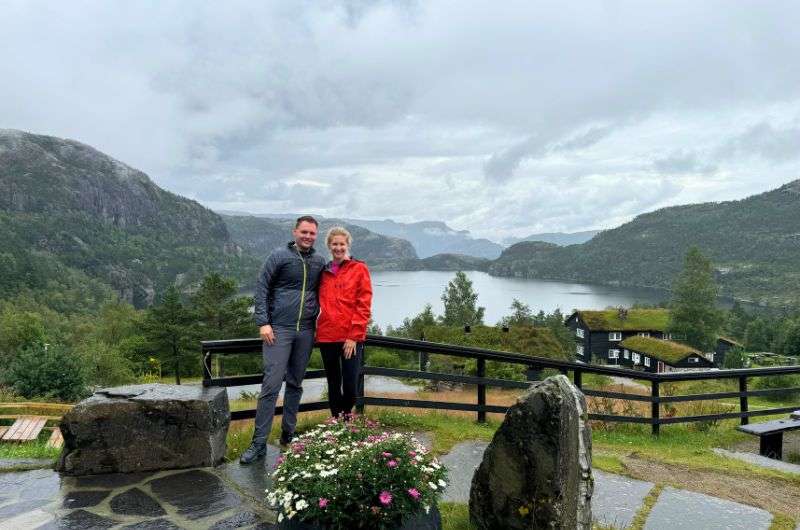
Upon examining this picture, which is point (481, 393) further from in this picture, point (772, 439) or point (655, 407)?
point (772, 439)

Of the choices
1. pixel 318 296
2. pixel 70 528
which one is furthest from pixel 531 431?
pixel 70 528

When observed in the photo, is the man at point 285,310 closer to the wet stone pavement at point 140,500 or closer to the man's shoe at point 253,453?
the man's shoe at point 253,453

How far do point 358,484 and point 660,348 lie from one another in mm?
56376

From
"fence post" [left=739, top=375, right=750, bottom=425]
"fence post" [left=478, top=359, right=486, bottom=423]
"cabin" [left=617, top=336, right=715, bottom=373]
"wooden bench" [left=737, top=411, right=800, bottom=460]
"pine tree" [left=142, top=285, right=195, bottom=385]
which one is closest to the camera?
"fence post" [left=478, top=359, right=486, bottom=423]

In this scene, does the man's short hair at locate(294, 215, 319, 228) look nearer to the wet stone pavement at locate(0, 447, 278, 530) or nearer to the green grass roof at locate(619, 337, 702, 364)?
the wet stone pavement at locate(0, 447, 278, 530)

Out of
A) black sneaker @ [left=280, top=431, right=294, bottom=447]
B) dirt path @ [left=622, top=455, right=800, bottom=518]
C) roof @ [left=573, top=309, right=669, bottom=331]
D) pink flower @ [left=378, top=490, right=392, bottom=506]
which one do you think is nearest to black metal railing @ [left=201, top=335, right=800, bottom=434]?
black sneaker @ [left=280, top=431, right=294, bottom=447]

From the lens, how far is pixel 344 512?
3043mm

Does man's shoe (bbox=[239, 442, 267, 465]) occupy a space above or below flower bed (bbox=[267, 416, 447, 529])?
below

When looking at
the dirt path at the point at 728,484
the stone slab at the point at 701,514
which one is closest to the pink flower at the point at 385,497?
the stone slab at the point at 701,514

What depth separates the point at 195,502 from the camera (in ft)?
13.6

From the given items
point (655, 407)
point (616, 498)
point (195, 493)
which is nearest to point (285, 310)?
point (195, 493)

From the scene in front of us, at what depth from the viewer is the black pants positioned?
196 inches

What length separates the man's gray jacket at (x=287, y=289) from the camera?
15.7 ft

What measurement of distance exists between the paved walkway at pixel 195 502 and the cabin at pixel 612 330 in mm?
60596
